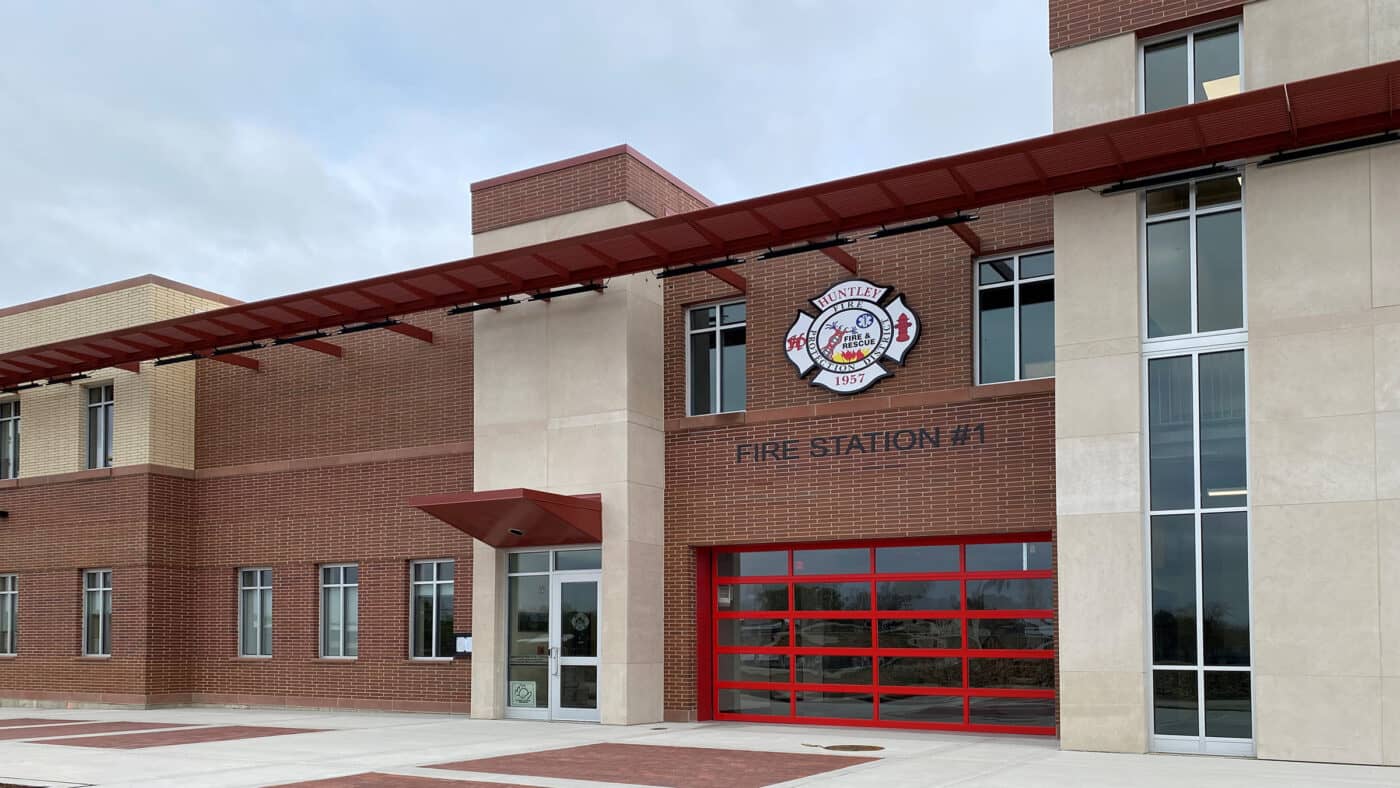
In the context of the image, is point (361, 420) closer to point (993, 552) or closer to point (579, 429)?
point (579, 429)

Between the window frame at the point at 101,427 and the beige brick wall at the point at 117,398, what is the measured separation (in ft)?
0.24

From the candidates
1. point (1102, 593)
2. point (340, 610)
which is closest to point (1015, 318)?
point (1102, 593)

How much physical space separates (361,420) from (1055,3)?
1379 centimetres

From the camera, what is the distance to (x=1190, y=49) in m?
16.1

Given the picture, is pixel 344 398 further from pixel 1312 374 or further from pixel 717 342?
pixel 1312 374

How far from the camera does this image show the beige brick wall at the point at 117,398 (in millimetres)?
25781

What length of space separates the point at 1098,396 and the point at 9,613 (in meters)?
22.5

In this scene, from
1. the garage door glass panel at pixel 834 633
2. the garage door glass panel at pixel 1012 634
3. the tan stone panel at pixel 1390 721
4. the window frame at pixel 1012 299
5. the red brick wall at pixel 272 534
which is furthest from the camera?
the red brick wall at pixel 272 534

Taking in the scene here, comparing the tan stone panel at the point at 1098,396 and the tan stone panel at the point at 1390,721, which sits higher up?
the tan stone panel at the point at 1098,396

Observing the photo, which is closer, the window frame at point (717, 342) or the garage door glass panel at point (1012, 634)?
the garage door glass panel at point (1012, 634)

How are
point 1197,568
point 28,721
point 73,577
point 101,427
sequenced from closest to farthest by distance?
1. point 1197,568
2. point 28,721
3. point 73,577
4. point 101,427

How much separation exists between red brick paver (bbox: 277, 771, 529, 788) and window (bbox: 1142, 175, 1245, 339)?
895cm

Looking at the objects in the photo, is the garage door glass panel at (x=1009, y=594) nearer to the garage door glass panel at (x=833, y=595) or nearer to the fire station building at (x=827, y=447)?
the fire station building at (x=827, y=447)

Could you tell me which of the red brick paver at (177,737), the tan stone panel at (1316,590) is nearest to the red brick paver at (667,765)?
the tan stone panel at (1316,590)
